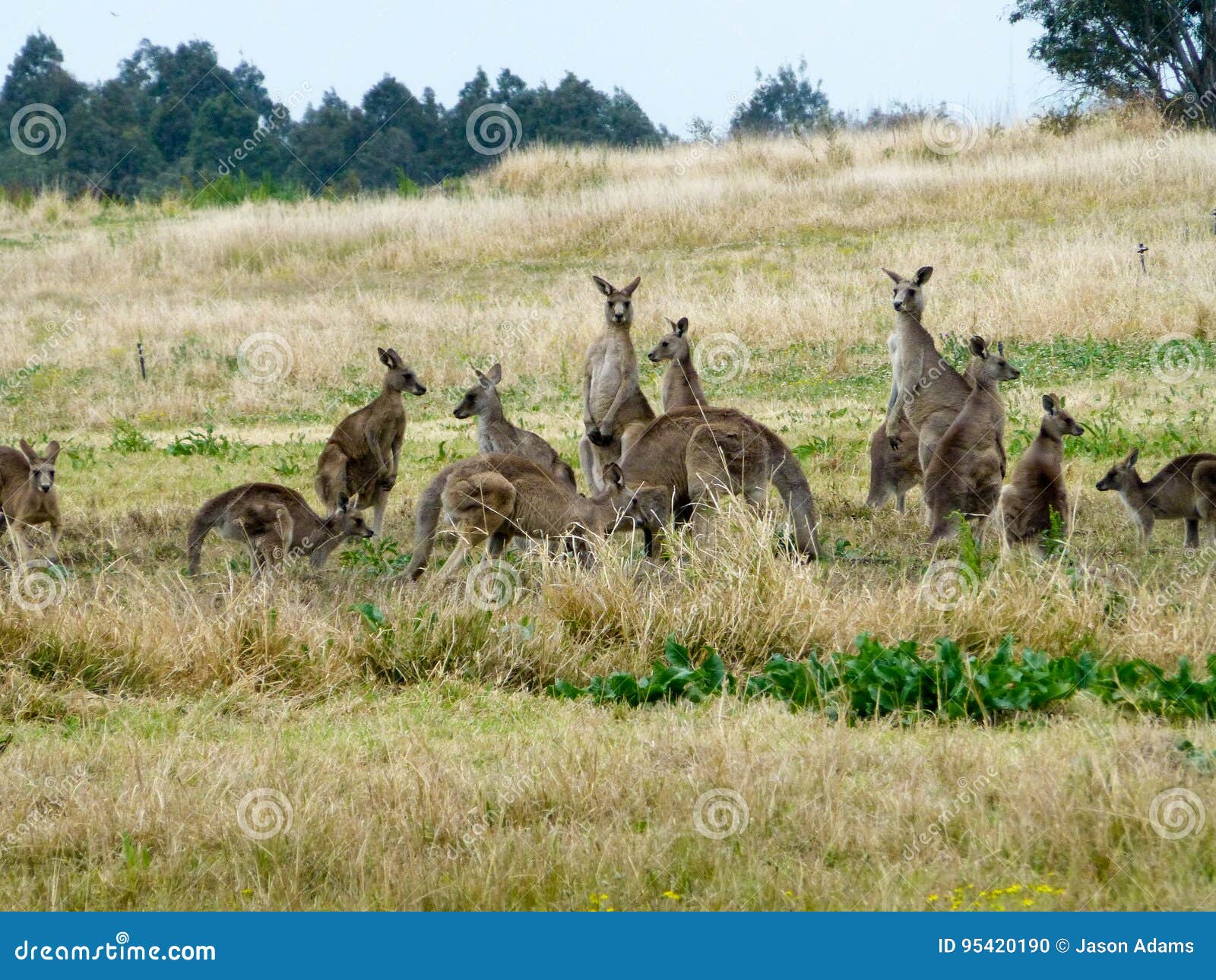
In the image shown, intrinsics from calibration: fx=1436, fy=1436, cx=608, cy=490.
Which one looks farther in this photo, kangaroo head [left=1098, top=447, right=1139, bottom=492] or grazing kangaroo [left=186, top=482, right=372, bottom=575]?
kangaroo head [left=1098, top=447, right=1139, bottom=492]

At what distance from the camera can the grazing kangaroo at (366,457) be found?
35.4 ft

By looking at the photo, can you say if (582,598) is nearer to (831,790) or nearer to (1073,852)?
(831,790)

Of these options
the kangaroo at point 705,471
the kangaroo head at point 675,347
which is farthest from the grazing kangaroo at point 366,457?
the kangaroo at point 705,471

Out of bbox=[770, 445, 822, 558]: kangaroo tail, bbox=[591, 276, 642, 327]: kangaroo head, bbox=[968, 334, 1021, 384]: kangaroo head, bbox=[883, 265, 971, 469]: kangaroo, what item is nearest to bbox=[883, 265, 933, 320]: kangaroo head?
bbox=[883, 265, 971, 469]: kangaroo

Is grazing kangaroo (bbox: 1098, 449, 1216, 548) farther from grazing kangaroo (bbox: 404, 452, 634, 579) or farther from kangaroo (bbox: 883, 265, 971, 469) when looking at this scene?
grazing kangaroo (bbox: 404, 452, 634, 579)

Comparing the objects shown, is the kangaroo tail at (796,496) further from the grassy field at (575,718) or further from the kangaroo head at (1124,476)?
the kangaroo head at (1124,476)

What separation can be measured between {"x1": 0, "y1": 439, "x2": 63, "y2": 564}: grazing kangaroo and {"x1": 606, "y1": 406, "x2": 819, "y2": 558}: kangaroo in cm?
389

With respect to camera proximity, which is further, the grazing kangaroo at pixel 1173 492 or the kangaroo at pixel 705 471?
the grazing kangaroo at pixel 1173 492

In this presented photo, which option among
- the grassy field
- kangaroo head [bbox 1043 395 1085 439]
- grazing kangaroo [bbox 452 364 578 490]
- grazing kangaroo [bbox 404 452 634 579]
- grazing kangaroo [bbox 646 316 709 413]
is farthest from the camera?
grazing kangaroo [bbox 646 316 709 413]

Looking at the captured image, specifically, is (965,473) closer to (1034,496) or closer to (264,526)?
(1034,496)

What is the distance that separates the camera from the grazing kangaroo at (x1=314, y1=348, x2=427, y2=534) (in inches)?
425

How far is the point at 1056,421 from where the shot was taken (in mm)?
9617

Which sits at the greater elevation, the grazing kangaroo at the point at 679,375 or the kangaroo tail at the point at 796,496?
the grazing kangaroo at the point at 679,375

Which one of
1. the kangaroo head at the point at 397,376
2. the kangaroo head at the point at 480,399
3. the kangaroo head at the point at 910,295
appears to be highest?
the kangaroo head at the point at 910,295
